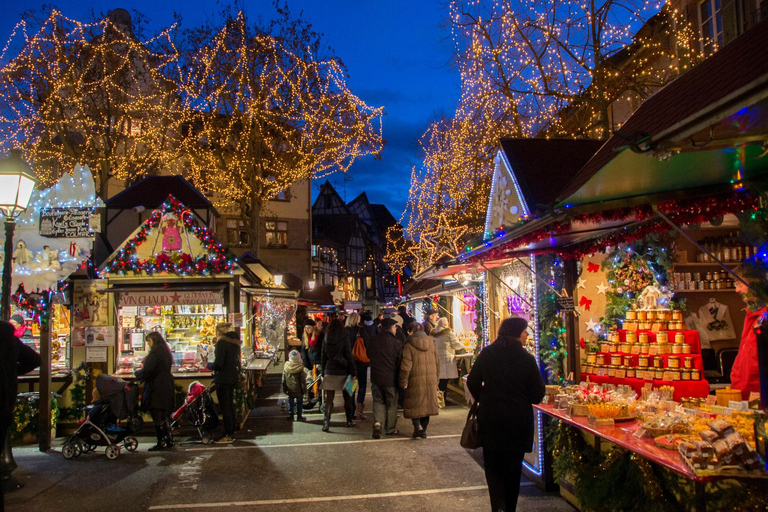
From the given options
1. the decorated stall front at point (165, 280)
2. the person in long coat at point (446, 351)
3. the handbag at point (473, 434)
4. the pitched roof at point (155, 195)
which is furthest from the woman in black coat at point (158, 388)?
the pitched roof at point (155, 195)

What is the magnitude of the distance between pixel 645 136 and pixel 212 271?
906 centimetres

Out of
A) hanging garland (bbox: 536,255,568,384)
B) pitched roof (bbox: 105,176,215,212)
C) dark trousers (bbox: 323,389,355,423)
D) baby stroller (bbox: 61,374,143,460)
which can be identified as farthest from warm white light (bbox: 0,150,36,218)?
pitched roof (bbox: 105,176,215,212)

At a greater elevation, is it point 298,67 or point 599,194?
point 298,67

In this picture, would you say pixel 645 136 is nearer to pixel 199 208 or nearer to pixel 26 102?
pixel 199 208

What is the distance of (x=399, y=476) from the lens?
720 centimetres

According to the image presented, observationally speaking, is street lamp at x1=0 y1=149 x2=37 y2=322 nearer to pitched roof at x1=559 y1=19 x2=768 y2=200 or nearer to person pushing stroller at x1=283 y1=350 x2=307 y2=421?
person pushing stroller at x1=283 y1=350 x2=307 y2=421

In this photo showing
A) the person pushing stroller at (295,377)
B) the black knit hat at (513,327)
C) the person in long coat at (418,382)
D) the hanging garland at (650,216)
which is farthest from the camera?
the person pushing stroller at (295,377)

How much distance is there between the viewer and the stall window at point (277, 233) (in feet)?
117

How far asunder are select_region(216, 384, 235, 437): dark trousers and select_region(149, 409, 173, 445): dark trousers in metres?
0.87

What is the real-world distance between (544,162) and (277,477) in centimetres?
526

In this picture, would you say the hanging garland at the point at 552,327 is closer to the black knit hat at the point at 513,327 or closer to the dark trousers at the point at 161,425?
the black knit hat at the point at 513,327

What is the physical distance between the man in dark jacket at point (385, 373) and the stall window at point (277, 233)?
26708 millimetres

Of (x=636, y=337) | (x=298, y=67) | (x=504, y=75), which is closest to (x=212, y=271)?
(x=636, y=337)

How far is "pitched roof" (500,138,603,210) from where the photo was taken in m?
7.15
